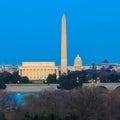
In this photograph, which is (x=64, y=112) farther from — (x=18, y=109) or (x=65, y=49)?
(x=65, y=49)

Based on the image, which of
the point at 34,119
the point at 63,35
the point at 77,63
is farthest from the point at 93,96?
the point at 77,63

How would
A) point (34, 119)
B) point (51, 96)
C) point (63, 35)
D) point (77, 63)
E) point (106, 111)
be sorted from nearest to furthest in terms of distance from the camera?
point (34, 119) → point (106, 111) → point (51, 96) → point (63, 35) → point (77, 63)

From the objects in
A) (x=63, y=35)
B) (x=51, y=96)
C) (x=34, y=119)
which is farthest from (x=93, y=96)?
(x=63, y=35)

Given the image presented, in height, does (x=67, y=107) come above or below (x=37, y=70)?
below

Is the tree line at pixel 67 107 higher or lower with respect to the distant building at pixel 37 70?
lower

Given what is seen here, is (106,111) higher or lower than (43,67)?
lower

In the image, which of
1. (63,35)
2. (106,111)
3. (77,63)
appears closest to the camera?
(106,111)

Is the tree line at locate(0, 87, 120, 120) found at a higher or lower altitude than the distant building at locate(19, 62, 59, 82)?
lower

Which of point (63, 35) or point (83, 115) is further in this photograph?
point (63, 35)

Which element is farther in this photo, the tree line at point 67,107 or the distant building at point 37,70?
the distant building at point 37,70

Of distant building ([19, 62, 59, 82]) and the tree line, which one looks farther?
distant building ([19, 62, 59, 82])

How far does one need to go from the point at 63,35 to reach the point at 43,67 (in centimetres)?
1209

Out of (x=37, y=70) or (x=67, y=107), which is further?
(x=37, y=70)

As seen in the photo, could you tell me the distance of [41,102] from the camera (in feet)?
88.7
